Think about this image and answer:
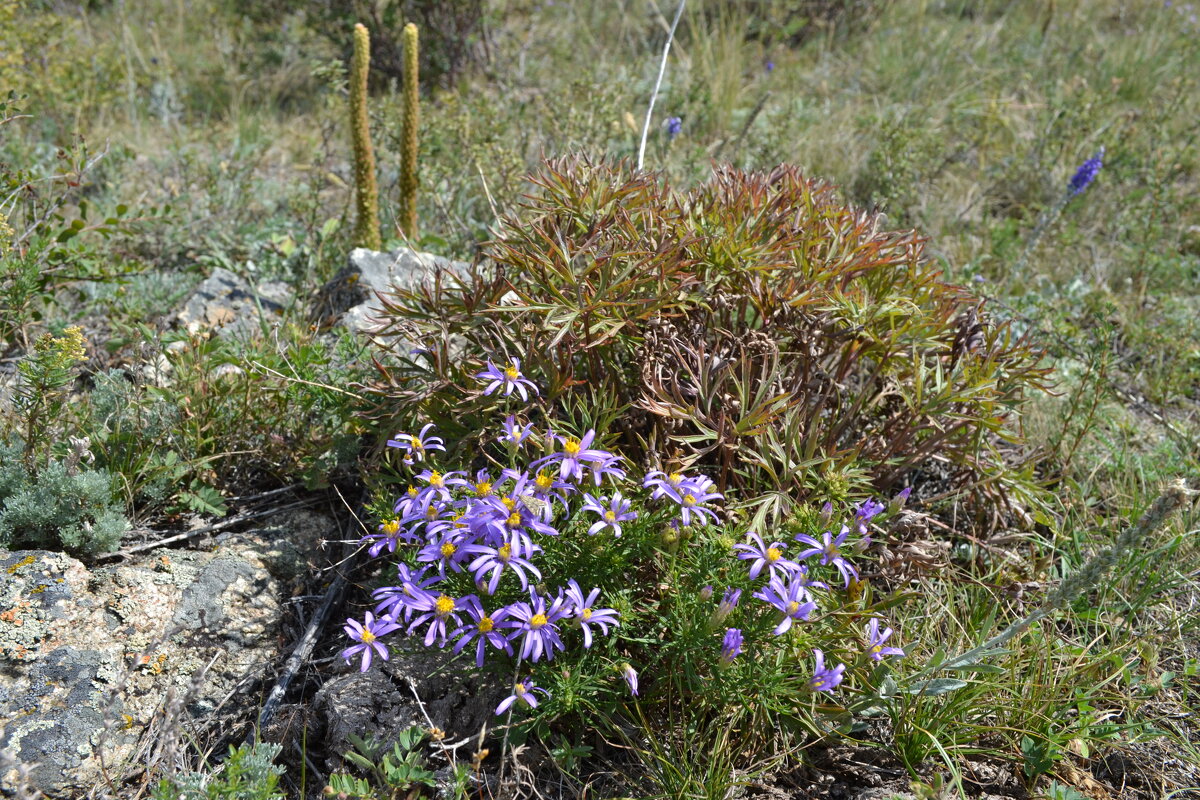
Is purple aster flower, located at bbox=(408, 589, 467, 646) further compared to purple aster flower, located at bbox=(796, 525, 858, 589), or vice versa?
purple aster flower, located at bbox=(796, 525, 858, 589)

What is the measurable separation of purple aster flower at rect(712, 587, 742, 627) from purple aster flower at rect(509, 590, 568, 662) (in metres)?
0.32

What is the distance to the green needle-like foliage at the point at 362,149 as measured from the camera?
3.30 meters

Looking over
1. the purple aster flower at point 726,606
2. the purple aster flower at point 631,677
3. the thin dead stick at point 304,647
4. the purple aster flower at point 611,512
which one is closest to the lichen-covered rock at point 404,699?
the thin dead stick at point 304,647

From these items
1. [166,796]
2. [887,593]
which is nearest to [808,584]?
[887,593]

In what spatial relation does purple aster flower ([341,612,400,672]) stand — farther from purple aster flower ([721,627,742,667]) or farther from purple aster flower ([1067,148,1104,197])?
purple aster flower ([1067,148,1104,197])

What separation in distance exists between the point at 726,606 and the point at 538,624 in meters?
0.39


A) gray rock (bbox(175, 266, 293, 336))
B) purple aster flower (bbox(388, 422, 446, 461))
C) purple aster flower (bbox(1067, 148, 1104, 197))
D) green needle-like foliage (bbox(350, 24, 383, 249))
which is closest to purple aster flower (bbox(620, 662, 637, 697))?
purple aster flower (bbox(388, 422, 446, 461))

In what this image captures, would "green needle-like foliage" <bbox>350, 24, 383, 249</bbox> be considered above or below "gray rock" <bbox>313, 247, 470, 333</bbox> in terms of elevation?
above

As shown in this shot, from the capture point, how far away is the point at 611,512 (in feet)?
6.11

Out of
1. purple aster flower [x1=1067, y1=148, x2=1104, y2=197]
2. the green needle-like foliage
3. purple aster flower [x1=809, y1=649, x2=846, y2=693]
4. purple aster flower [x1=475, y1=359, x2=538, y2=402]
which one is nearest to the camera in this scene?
purple aster flower [x1=809, y1=649, x2=846, y2=693]

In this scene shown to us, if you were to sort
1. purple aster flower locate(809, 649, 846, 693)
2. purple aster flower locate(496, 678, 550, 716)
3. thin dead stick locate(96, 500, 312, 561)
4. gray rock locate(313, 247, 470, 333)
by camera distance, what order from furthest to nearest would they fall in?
gray rock locate(313, 247, 470, 333), thin dead stick locate(96, 500, 312, 561), purple aster flower locate(809, 649, 846, 693), purple aster flower locate(496, 678, 550, 716)

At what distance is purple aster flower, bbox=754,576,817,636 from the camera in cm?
176

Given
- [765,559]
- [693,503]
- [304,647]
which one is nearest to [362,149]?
[304,647]

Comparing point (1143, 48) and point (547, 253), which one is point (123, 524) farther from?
point (1143, 48)
